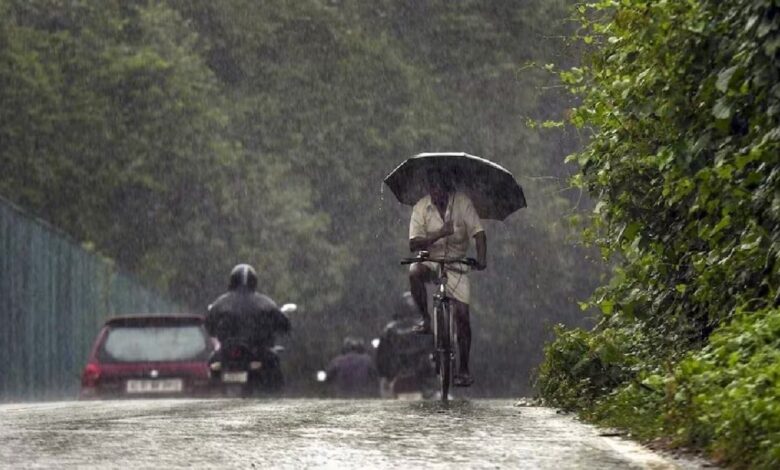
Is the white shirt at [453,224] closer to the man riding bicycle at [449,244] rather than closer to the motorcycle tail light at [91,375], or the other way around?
the man riding bicycle at [449,244]

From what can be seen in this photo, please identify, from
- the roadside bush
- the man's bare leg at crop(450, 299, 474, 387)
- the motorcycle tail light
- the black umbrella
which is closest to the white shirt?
the man's bare leg at crop(450, 299, 474, 387)

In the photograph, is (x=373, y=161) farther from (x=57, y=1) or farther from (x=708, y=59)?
(x=708, y=59)

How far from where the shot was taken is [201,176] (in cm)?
3838

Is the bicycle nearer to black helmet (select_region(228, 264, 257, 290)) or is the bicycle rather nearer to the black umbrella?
the black umbrella

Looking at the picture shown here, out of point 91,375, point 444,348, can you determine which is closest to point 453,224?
point 444,348

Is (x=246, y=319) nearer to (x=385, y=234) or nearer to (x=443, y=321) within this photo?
(x=443, y=321)

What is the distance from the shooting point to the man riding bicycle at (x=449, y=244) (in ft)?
50.4

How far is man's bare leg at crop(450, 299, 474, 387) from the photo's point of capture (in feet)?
50.2

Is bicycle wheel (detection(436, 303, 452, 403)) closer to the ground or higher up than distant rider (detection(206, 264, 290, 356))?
closer to the ground

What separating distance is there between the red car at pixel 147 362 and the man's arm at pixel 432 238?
821cm

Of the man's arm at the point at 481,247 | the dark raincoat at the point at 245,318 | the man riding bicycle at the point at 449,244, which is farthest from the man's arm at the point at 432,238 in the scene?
the dark raincoat at the point at 245,318

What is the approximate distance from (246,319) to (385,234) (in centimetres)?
2021

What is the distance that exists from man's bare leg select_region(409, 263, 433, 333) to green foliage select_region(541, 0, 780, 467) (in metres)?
1.35

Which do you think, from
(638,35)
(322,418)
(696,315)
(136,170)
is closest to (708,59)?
(638,35)
